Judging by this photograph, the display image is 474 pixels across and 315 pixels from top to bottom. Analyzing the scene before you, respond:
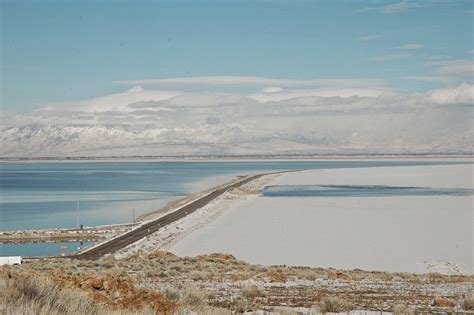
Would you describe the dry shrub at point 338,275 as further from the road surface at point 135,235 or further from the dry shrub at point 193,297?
the road surface at point 135,235

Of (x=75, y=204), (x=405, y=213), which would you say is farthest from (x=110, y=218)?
(x=405, y=213)

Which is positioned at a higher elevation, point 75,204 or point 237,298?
point 75,204

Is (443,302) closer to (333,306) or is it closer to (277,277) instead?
(333,306)

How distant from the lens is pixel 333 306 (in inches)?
476

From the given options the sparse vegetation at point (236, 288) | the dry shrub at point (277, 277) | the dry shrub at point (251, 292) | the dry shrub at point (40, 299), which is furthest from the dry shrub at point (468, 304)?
the dry shrub at point (40, 299)

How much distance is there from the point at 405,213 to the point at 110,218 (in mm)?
21659

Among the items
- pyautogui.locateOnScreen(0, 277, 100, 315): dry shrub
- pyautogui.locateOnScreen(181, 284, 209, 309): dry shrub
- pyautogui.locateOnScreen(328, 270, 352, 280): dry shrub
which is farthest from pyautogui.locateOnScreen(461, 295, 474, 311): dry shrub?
pyautogui.locateOnScreen(0, 277, 100, 315): dry shrub

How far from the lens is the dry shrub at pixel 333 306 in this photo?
476 inches

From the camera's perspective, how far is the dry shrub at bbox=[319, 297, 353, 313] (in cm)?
1209

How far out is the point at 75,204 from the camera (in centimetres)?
6500

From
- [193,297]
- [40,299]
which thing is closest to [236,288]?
[193,297]

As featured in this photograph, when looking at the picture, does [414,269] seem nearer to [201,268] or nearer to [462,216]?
[201,268]

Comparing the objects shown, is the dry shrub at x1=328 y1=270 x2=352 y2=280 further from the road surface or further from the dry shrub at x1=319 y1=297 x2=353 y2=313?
the road surface

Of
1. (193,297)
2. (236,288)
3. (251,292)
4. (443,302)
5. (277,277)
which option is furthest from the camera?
(277,277)
